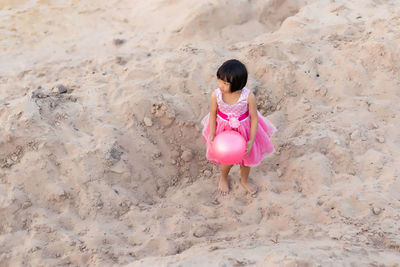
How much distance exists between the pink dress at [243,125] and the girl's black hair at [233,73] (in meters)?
0.18

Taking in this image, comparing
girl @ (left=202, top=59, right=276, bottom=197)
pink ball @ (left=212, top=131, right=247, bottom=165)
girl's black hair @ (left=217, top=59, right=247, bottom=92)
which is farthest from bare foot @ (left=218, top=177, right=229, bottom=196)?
girl's black hair @ (left=217, top=59, right=247, bottom=92)

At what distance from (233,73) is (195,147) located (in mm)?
1038

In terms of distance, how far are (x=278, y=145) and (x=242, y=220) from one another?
812mm

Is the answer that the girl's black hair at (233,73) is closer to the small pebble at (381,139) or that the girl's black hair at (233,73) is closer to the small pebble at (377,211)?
the small pebble at (377,211)

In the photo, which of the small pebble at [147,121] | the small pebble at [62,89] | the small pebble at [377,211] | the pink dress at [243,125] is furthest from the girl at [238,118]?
the small pebble at [62,89]

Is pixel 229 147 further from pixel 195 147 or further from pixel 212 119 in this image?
pixel 195 147

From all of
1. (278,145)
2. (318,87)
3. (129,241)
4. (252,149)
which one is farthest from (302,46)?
(129,241)

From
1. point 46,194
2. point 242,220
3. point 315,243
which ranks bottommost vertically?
point 242,220

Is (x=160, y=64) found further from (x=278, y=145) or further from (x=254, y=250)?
(x=254, y=250)

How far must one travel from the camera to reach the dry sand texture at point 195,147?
2523 millimetres

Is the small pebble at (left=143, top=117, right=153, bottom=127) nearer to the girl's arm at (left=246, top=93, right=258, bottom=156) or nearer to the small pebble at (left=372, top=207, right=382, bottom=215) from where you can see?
the girl's arm at (left=246, top=93, right=258, bottom=156)

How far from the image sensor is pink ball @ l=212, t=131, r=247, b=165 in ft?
9.01

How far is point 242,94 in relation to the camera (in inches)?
110

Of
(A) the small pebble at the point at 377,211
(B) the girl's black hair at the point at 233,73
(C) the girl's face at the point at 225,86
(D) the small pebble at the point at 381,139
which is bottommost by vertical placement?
(A) the small pebble at the point at 377,211
